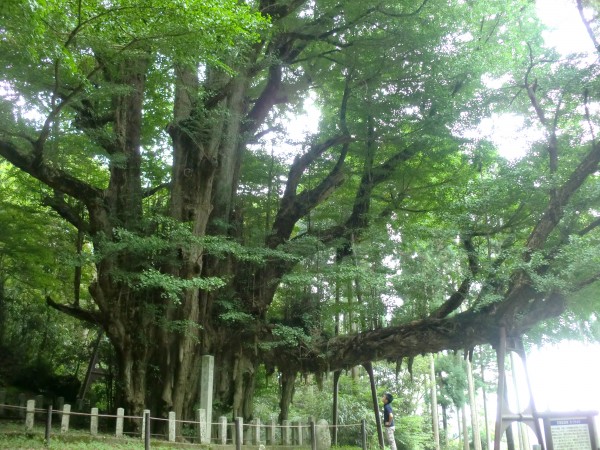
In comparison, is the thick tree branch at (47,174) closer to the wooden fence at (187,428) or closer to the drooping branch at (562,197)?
the wooden fence at (187,428)

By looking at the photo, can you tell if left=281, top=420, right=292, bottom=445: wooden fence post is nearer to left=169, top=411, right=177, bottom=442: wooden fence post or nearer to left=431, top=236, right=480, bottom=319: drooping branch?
left=169, top=411, right=177, bottom=442: wooden fence post

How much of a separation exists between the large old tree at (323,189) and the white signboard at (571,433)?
2489 mm

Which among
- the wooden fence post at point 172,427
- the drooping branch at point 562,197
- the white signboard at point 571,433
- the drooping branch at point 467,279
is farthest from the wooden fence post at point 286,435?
the drooping branch at point 562,197

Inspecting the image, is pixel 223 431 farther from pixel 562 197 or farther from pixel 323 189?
pixel 562 197

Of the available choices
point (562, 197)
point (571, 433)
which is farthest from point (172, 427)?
point (562, 197)

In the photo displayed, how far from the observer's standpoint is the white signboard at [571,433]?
7.09 meters

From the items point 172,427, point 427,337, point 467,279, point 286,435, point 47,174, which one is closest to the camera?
point 172,427

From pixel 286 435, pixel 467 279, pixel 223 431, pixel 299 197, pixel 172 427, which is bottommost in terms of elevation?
pixel 286 435

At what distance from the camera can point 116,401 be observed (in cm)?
1094

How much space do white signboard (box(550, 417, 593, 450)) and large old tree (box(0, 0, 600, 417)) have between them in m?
2.49

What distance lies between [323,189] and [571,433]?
313 inches

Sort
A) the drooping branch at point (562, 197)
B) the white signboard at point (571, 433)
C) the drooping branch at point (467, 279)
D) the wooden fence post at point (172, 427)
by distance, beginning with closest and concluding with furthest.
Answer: the white signboard at point (571, 433) < the wooden fence post at point (172, 427) < the drooping branch at point (562, 197) < the drooping branch at point (467, 279)

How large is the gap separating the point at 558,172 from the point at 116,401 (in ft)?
34.0

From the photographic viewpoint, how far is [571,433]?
7.18 meters
